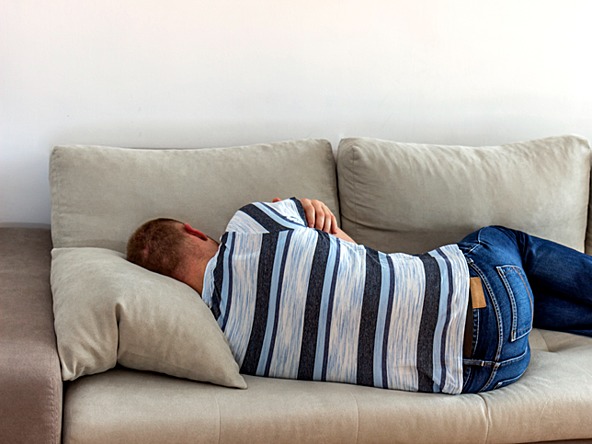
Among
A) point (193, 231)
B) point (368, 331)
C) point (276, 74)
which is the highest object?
point (276, 74)

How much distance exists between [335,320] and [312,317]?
52 mm

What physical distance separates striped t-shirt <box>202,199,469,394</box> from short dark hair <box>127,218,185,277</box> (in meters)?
0.19

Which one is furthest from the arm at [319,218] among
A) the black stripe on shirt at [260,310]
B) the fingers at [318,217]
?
the black stripe on shirt at [260,310]

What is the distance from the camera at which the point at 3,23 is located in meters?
2.53

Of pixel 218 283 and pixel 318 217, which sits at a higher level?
pixel 318 217

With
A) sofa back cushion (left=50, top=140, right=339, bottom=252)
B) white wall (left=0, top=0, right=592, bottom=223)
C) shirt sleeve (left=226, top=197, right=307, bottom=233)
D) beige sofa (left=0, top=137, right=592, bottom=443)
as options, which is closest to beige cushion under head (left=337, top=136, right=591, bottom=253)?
beige sofa (left=0, top=137, right=592, bottom=443)

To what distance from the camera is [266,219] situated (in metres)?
2.04

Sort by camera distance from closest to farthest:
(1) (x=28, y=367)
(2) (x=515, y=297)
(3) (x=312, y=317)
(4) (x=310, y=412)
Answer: (1) (x=28, y=367) → (4) (x=310, y=412) → (3) (x=312, y=317) → (2) (x=515, y=297)

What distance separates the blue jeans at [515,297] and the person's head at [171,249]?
66 cm

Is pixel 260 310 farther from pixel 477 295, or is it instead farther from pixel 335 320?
pixel 477 295

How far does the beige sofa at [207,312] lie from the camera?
175 centimetres

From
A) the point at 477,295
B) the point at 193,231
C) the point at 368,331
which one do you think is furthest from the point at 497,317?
the point at 193,231

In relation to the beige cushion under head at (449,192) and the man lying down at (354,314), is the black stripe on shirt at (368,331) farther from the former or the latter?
the beige cushion under head at (449,192)

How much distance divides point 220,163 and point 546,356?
102cm
